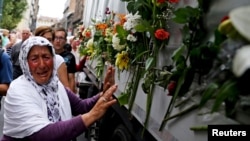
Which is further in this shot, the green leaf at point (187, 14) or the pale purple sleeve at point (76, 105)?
the pale purple sleeve at point (76, 105)

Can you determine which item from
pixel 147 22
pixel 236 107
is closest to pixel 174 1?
pixel 147 22

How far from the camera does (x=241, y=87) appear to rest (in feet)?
4.15

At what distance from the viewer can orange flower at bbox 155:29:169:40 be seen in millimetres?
2324

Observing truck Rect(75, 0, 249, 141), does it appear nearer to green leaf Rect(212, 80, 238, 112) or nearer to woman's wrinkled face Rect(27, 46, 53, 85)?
green leaf Rect(212, 80, 238, 112)

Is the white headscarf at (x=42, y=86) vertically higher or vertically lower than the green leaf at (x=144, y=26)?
lower

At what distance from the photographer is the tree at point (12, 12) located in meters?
34.5

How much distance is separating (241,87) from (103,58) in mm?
3592

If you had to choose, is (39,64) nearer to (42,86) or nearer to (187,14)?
(42,86)

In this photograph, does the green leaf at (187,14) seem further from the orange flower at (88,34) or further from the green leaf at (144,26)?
the orange flower at (88,34)

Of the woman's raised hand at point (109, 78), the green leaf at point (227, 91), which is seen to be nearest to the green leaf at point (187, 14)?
the green leaf at point (227, 91)

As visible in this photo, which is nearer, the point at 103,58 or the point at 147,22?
the point at 147,22

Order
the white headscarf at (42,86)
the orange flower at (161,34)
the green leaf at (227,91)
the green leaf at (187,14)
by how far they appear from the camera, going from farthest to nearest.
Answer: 1. the white headscarf at (42,86)
2. the orange flower at (161,34)
3. the green leaf at (187,14)
4. the green leaf at (227,91)

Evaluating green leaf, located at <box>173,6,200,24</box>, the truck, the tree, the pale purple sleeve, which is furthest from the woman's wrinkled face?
the tree

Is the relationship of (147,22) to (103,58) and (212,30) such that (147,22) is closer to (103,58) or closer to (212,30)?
(212,30)
